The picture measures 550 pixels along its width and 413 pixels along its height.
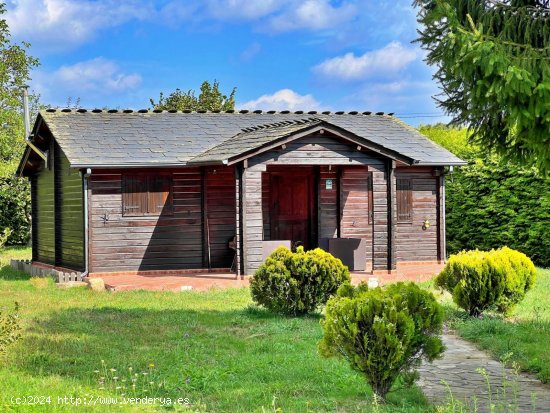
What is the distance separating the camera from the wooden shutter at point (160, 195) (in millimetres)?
19938

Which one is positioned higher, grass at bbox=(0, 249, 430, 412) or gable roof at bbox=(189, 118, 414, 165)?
gable roof at bbox=(189, 118, 414, 165)

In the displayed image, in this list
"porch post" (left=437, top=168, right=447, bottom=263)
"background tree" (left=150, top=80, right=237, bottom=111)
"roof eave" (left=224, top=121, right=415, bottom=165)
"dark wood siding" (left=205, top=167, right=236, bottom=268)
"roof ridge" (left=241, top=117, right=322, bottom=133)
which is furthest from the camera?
"background tree" (left=150, top=80, right=237, bottom=111)

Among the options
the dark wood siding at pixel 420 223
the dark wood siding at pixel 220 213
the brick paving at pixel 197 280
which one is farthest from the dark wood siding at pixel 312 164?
the dark wood siding at pixel 420 223

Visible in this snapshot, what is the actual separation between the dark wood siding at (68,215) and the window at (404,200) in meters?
8.76

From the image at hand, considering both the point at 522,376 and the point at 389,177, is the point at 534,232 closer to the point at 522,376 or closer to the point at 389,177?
the point at 389,177

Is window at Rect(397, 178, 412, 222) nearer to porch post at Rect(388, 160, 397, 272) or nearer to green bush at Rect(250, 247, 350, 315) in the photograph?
porch post at Rect(388, 160, 397, 272)

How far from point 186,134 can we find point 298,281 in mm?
10033

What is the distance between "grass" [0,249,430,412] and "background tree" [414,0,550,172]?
3.11 meters

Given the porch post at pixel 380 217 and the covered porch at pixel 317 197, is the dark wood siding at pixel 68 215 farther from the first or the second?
the porch post at pixel 380 217

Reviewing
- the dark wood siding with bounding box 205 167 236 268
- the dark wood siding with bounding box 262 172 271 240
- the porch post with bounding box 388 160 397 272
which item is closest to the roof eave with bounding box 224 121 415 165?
the porch post with bounding box 388 160 397 272

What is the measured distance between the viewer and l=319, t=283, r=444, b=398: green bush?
7332 millimetres

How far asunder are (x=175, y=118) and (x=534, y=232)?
35.4 ft

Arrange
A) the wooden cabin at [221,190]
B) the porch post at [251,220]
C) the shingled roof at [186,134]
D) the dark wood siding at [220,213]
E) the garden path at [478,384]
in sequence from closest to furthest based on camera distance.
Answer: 1. the garden path at [478,384]
2. the porch post at [251,220]
3. the wooden cabin at [221,190]
4. the shingled roof at [186,134]
5. the dark wood siding at [220,213]

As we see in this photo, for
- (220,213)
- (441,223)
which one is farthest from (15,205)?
(441,223)
